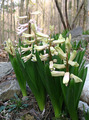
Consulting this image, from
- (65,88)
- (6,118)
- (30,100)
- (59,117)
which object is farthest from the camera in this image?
(30,100)

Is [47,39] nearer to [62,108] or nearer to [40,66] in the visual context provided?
[40,66]

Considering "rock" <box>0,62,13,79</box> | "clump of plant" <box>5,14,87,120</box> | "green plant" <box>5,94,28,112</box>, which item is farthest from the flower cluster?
"rock" <box>0,62,13,79</box>

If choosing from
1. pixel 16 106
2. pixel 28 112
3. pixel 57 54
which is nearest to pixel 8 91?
pixel 16 106

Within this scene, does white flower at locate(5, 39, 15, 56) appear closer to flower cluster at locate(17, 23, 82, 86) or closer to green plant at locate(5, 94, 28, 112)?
flower cluster at locate(17, 23, 82, 86)

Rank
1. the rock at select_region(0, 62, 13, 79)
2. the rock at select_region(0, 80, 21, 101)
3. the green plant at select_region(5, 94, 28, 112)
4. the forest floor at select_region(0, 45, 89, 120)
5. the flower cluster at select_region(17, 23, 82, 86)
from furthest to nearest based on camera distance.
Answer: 1. the rock at select_region(0, 62, 13, 79)
2. the rock at select_region(0, 80, 21, 101)
3. the green plant at select_region(5, 94, 28, 112)
4. the forest floor at select_region(0, 45, 89, 120)
5. the flower cluster at select_region(17, 23, 82, 86)

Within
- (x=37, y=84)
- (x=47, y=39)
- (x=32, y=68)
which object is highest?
(x=47, y=39)

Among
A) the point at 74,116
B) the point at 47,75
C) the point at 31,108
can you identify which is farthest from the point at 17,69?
the point at 74,116

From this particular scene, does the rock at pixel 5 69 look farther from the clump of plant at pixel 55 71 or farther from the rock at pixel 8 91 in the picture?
the clump of plant at pixel 55 71

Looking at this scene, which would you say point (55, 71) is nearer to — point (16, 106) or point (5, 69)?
point (16, 106)
